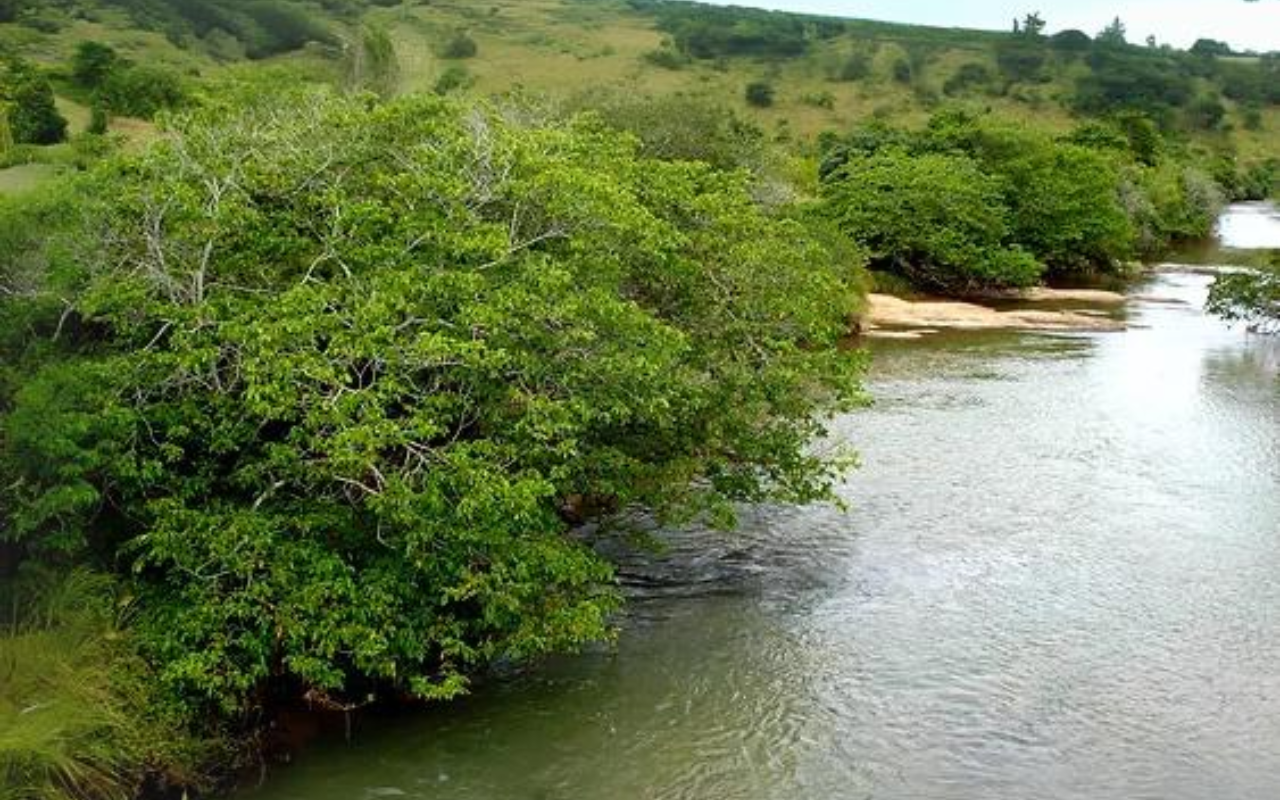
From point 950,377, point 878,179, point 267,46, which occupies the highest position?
point 267,46

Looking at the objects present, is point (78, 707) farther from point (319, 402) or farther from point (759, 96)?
point (759, 96)

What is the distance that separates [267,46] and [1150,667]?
7949 centimetres

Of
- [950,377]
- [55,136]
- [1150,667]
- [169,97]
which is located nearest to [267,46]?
[169,97]

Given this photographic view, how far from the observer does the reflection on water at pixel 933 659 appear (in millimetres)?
15391

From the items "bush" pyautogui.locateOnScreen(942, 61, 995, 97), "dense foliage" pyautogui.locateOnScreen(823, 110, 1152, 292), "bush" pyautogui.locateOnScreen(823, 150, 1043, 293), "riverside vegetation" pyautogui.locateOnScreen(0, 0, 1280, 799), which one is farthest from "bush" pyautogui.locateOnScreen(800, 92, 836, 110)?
"riverside vegetation" pyautogui.locateOnScreen(0, 0, 1280, 799)

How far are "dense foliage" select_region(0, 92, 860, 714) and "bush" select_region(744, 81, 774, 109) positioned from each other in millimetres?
101012

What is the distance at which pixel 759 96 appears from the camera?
385ft

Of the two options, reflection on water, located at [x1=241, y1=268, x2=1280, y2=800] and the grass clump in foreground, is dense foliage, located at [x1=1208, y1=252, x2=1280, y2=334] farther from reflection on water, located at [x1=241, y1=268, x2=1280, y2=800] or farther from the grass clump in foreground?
the grass clump in foreground

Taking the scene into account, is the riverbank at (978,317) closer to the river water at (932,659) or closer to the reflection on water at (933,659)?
the river water at (932,659)

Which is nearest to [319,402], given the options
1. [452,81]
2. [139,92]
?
[139,92]

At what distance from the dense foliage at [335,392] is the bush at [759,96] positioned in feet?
331

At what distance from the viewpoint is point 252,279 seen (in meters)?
16.8

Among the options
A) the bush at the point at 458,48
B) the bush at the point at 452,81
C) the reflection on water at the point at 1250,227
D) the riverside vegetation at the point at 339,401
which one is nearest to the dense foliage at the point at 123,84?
the bush at the point at 452,81

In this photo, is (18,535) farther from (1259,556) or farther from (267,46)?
(267,46)
